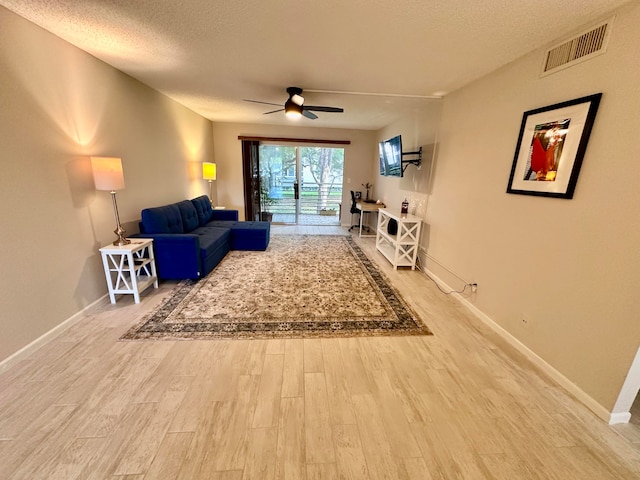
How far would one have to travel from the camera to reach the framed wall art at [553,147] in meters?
1.73

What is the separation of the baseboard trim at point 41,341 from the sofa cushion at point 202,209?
231cm

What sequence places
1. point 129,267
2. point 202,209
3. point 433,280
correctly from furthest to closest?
point 202,209
point 433,280
point 129,267

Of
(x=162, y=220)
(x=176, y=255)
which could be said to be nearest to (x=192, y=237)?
(x=176, y=255)

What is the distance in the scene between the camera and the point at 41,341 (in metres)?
2.04

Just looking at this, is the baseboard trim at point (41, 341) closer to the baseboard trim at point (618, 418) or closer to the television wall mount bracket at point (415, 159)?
the baseboard trim at point (618, 418)

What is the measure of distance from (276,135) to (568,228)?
19.0 ft

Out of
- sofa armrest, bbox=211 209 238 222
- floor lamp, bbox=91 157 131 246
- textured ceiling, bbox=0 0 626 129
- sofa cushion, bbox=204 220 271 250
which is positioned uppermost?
textured ceiling, bbox=0 0 626 129

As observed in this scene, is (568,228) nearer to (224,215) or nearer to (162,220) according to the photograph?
(162,220)

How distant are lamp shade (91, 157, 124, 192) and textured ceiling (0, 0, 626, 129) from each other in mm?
1009

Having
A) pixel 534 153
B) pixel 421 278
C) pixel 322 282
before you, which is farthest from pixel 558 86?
pixel 322 282

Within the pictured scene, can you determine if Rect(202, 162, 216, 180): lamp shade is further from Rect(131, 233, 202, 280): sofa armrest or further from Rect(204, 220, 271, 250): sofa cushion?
Rect(131, 233, 202, 280): sofa armrest

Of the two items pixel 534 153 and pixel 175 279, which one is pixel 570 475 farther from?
pixel 175 279

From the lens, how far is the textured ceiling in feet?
5.49

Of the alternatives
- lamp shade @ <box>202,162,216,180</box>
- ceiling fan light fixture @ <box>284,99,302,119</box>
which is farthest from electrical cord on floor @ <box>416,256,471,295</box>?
lamp shade @ <box>202,162,216,180</box>
